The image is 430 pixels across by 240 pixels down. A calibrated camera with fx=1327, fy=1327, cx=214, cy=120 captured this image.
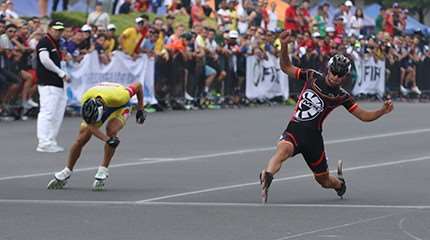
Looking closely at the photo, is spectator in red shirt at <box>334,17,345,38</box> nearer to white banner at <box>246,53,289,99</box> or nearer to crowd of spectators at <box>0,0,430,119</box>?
crowd of spectators at <box>0,0,430,119</box>

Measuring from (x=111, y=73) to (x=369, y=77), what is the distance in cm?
1208

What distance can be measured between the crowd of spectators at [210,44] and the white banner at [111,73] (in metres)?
0.19

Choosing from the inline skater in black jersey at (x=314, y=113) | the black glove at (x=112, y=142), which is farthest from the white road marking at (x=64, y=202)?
the inline skater in black jersey at (x=314, y=113)

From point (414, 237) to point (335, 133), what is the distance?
43.7 ft

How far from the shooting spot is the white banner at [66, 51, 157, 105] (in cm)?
2845

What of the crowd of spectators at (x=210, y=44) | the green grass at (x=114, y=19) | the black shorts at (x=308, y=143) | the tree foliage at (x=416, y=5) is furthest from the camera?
the tree foliage at (x=416, y=5)

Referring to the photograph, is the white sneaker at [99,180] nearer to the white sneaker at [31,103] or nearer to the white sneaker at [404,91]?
the white sneaker at [31,103]

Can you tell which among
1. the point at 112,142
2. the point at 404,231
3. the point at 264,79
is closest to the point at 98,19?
the point at 264,79

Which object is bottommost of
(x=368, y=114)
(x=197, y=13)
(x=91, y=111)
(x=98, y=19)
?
(x=197, y=13)

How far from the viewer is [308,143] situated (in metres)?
14.1

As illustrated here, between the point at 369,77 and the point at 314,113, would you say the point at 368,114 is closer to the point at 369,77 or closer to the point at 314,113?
the point at 314,113

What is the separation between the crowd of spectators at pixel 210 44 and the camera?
26938 mm

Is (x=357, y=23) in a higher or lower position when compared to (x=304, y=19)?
lower

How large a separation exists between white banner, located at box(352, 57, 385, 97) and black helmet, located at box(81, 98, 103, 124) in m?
24.2
